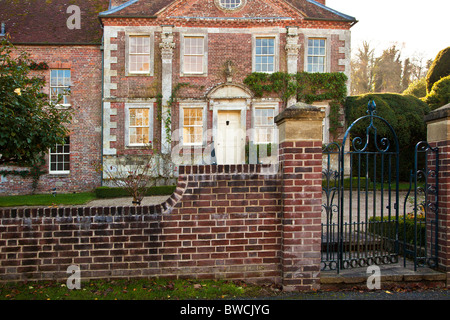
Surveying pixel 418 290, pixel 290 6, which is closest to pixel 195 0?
pixel 290 6

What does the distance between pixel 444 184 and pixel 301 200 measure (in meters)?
2.10

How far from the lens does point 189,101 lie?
17.4 meters

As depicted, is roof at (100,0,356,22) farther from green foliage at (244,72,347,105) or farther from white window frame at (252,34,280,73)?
green foliage at (244,72,347,105)

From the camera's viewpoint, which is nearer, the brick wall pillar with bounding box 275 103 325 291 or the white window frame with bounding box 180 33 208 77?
the brick wall pillar with bounding box 275 103 325 291

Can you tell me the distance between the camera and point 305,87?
1758 centimetres

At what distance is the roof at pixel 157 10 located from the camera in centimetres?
1698

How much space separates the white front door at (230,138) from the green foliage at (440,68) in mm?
14005

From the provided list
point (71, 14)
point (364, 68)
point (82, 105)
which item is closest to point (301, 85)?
point (82, 105)

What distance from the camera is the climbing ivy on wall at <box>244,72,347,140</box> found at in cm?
1739

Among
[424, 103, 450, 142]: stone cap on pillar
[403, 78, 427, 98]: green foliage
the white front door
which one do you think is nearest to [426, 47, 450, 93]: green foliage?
[403, 78, 427, 98]: green foliage

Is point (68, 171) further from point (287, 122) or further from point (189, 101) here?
point (287, 122)

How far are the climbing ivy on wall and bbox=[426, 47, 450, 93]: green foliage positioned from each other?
30.3 feet

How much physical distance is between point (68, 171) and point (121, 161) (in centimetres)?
297

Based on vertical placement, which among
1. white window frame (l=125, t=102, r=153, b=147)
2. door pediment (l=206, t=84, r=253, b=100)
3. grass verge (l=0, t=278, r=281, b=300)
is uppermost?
door pediment (l=206, t=84, r=253, b=100)
